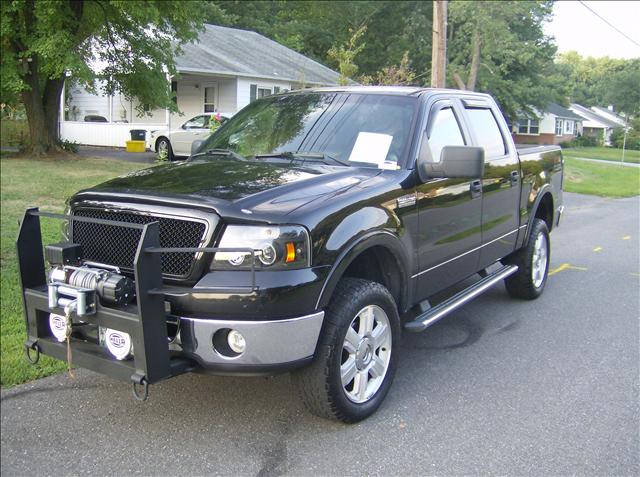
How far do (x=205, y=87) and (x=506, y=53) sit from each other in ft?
67.8

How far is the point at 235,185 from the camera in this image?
3.77 m

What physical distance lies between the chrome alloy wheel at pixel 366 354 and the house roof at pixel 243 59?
2029 centimetres

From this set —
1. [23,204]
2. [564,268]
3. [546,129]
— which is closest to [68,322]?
[564,268]

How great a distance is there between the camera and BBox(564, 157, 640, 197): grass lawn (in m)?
19.8

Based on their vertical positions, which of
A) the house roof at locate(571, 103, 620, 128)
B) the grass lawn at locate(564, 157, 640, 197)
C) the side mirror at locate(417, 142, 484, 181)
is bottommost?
the grass lawn at locate(564, 157, 640, 197)

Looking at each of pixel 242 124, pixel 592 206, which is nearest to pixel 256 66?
pixel 592 206

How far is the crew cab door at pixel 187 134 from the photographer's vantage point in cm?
2084

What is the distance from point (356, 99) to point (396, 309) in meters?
1.69

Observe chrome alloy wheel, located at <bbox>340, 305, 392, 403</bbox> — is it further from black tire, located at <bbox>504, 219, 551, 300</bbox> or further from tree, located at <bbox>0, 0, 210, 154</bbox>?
tree, located at <bbox>0, 0, 210, 154</bbox>

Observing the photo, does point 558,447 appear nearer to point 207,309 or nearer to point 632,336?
point 207,309

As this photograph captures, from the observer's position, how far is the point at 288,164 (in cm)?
442

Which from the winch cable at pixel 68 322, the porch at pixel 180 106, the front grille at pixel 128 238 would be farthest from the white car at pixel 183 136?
the winch cable at pixel 68 322

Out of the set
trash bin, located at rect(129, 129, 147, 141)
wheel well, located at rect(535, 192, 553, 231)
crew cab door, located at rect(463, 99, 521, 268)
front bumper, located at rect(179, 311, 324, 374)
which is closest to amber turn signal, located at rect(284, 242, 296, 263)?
front bumper, located at rect(179, 311, 324, 374)

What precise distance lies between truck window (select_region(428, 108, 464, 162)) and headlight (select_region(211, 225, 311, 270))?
1.85 meters
